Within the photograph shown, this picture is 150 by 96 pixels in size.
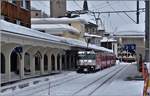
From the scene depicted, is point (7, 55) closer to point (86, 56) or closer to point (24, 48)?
point (24, 48)

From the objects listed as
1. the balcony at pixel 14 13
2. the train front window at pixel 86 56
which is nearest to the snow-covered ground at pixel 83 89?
the balcony at pixel 14 13

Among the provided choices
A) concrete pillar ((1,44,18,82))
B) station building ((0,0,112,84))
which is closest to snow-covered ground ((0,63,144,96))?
concrete pillar ((1,44,18,82))

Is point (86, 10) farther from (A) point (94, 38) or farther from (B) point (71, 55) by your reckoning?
(A) point (94, 38)

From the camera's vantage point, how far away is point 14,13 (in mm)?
42156

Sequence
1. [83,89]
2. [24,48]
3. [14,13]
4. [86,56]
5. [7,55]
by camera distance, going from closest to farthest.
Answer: [83,89], [7,55], [24,48], [14,13], [86,56]

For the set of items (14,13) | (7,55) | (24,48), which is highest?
(14,13)

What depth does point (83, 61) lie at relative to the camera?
53969 mm

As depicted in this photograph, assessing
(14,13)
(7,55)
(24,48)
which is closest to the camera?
(7,55)

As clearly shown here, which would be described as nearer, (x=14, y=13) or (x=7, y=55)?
(x=7, y=55)

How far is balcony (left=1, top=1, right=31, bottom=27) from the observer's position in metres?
38.8

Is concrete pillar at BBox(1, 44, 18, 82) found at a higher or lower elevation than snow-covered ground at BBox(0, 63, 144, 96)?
higher

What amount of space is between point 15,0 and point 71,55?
1026 inches

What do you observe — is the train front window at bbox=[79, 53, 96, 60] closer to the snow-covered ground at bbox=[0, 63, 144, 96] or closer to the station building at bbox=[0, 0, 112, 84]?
the station building at bbox=[0, 0, 112, 84]

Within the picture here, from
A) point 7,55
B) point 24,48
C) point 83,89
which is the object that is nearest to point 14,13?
point 24,48
